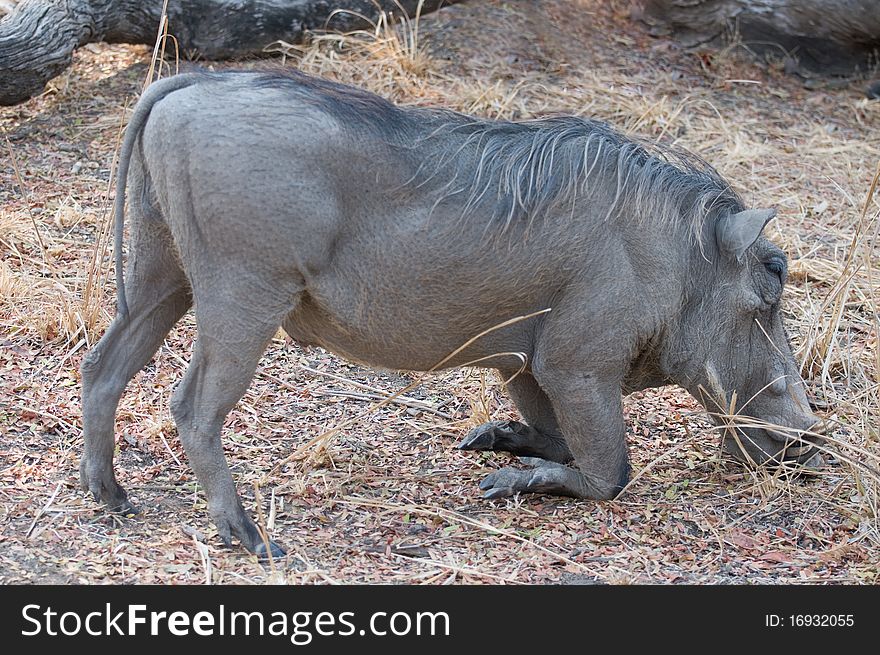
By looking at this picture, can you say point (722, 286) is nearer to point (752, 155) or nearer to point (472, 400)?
point (472, 400)

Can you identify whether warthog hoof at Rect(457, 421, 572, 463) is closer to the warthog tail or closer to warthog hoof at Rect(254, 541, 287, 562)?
warthog hoof at Rect(254, 541, 287, 562)

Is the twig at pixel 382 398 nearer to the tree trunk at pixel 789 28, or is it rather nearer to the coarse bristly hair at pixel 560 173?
the coarse bristly hair at pixel 560 173

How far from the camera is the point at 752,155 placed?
6383mm

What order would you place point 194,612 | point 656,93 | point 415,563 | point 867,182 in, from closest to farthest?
point 194,612, point 415,563, point 867,182, point 656,93

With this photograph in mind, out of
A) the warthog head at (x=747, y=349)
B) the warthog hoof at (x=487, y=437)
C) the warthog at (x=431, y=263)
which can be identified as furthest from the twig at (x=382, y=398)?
the warthog head at (x=747, y=349)

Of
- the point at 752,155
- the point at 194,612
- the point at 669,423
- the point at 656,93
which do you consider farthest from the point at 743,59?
the point at 194,612

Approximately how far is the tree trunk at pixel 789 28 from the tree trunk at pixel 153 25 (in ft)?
6.04

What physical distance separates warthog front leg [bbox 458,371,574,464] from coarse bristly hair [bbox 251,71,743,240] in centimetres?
86

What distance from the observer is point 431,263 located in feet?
11.0

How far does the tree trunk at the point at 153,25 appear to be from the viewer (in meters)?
5.65

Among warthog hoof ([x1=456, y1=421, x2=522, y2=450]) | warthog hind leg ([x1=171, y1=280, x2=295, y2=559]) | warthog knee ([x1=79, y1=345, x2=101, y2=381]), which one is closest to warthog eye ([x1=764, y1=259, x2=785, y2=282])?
warthog hoof ([x1=456, y1=421, x2=522, y2=450])

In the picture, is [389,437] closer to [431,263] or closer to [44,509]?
[431,263]

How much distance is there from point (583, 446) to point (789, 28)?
5.03 m

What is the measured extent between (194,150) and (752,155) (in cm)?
415
